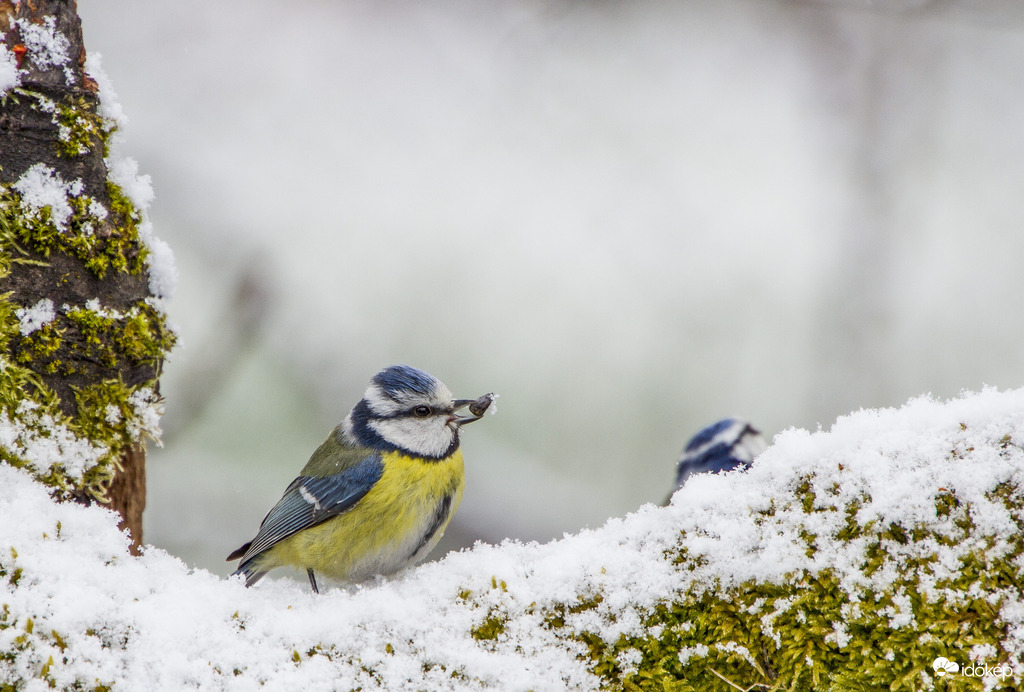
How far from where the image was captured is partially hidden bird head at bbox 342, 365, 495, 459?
9.10 feet

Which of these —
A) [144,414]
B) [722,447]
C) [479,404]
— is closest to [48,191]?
[144,414]

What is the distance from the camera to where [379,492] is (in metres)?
2.58

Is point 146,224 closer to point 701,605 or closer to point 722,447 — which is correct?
point 701,605

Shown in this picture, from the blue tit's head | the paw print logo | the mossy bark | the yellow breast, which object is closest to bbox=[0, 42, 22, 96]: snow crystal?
the mossy bark

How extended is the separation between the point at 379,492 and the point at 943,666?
1778 millimetres

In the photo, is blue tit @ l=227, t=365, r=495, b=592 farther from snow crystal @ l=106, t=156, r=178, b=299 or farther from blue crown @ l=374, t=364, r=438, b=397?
snow crystal @ l=106, t=156, r=178, b=299

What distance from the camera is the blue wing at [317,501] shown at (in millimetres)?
2568

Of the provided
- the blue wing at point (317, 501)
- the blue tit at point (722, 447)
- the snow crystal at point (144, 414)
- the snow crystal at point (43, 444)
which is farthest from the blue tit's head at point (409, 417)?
the blue tit at point (722, 447)

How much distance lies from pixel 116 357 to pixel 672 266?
3.86 metres

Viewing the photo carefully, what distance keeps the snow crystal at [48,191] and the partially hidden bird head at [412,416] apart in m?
1.24

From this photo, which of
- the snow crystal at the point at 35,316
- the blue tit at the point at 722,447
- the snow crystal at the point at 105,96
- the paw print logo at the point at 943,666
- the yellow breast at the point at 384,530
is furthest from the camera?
the blue tit at the point at 722,447

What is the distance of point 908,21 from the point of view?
569 cm

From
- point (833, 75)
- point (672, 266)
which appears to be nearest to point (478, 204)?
point (672, 266)

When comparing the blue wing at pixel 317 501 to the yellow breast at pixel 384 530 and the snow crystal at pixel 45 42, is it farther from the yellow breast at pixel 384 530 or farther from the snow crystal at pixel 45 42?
the snow crystal at pixel 45 42
